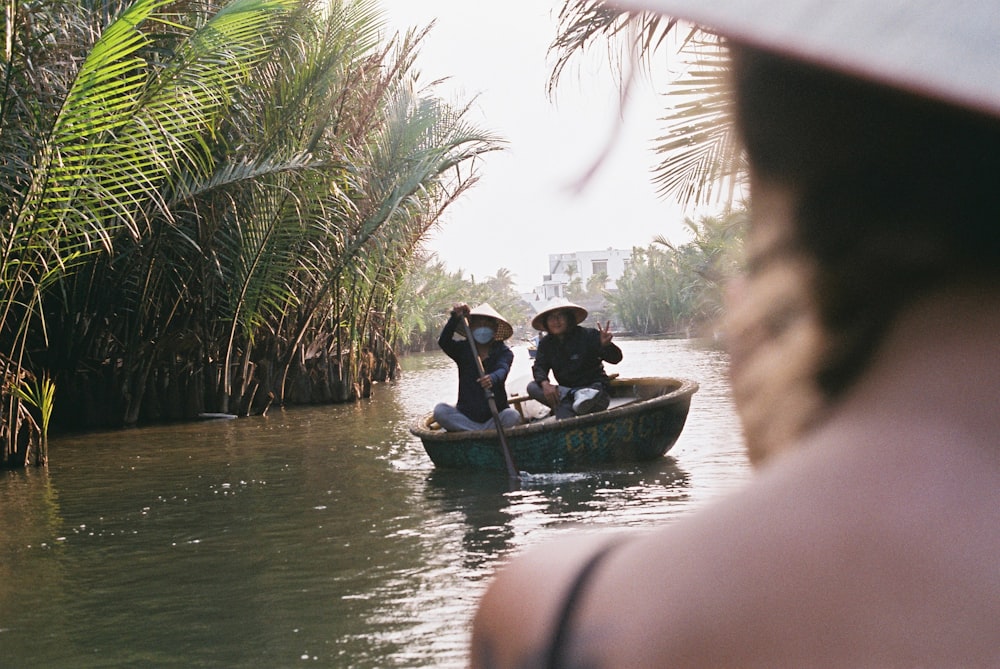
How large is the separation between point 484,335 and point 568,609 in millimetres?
9630

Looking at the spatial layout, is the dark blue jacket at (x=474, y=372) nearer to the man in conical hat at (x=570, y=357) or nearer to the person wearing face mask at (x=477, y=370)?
the person wearing face mask at (x=477, y=370)

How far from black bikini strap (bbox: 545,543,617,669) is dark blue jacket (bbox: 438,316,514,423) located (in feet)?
30.0

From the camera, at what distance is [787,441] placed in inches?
19.9

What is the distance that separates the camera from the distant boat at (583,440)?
8.78 meters

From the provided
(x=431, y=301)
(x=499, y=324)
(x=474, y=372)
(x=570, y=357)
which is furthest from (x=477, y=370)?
(x=431, y=301)

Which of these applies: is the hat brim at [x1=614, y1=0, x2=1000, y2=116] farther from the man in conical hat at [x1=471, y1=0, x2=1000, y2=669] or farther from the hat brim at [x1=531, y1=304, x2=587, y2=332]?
the hat brim at [x1=531, y1=304, x2=587, y2=332]

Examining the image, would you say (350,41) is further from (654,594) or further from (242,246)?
(654,594)

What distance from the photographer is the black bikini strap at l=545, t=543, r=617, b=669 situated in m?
0.40

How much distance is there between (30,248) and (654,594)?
9253 mm

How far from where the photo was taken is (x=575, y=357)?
31.3ft

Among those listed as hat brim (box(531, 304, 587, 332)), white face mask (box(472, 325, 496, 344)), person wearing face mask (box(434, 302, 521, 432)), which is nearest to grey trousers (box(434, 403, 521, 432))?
person wearing face mask (box(434, 302, 521, 432))

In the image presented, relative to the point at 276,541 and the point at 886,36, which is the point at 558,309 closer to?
the point at 276,541

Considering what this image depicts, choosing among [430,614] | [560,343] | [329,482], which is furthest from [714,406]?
[430,614]

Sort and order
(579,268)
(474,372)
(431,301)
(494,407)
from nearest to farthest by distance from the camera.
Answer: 1. (494,407)
2. (474,372)
3. (431,301)
4. (579,268)
